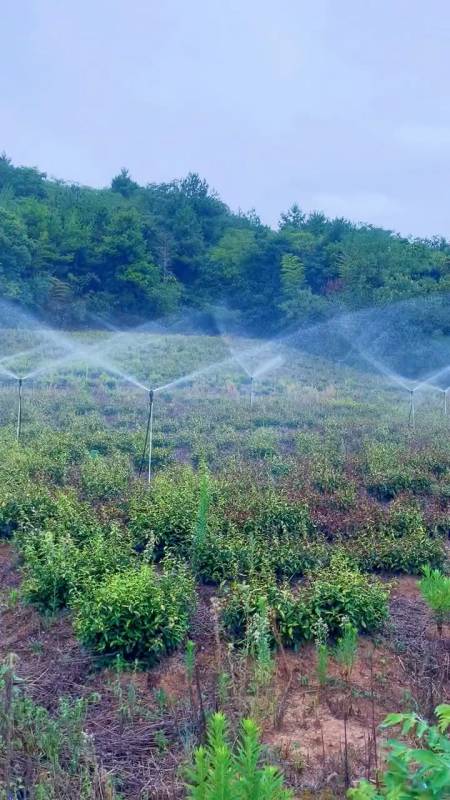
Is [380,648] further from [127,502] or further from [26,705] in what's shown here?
[127,502]

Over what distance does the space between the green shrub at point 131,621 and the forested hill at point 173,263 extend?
3016cm

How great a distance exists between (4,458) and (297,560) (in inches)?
213

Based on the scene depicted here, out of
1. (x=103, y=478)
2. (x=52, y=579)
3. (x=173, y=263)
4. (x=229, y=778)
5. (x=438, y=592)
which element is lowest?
(x=52, y=579)

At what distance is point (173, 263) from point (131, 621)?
42.8m

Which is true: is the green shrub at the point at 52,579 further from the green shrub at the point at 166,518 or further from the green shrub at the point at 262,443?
the green shrub at the point at 262,443

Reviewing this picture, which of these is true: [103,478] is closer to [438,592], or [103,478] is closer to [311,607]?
[311,607]

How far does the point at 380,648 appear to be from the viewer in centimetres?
570

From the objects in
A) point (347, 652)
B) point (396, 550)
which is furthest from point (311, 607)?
point (396, 550)

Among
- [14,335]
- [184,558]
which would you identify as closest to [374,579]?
[184,558]

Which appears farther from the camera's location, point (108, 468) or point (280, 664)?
point (108, 468)

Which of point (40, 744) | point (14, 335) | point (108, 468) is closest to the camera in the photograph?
point (40, 744)

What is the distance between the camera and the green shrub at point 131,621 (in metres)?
5.29

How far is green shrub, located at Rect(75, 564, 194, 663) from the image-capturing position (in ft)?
17.3

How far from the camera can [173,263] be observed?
46719mm
